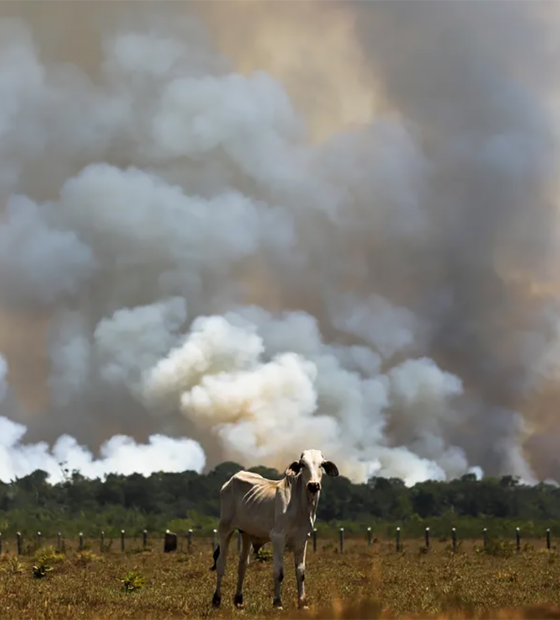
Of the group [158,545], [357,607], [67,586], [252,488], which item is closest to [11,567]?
[67,586]

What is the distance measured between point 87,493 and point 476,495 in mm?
57386

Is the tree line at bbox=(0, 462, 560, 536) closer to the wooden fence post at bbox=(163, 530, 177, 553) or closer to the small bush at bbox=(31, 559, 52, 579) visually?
the wooden fence post at bbox=(163, 530, 177, 553)

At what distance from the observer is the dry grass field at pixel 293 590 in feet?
62.2

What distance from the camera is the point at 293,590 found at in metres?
25.3

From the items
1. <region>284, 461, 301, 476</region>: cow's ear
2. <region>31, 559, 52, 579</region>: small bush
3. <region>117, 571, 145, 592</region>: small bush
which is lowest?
<region>117, 571, 145, 592</region>: small bush

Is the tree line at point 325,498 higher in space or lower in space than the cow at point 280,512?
higher

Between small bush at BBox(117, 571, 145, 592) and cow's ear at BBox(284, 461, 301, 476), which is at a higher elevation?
cow's ear at BBox(284, 461, 301, 476)

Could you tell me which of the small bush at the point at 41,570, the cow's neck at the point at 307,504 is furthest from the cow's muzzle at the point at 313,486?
the small bush at the point at 41,570

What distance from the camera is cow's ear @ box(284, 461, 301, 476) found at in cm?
2091

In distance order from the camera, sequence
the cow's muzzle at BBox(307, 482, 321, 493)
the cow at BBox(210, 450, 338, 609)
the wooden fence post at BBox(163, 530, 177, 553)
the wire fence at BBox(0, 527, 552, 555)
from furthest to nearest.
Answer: the wire fence at BBox(0, 527, 552, 555)
the wooden fence post at BBox(163, 530, 177, 553)
the cow at BBox(210, 450, 338, 609)
the cow's muzzle at BBox(307, 482, 321, 493)

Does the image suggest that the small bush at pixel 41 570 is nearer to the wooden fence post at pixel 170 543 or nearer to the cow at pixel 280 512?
the cow at pixel 280 512

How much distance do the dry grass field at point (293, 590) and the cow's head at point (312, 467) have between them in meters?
2.70

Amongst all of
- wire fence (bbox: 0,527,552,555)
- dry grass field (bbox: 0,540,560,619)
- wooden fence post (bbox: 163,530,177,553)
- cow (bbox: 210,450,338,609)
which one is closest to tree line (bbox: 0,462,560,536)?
wire fence (bbox: 0,527,552,555)

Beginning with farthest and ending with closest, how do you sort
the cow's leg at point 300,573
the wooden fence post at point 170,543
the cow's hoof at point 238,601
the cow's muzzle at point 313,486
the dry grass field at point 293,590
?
the wooden fence post at point 170,543
the cow's hoof at point 238,601
the cow's muzzle at point 313,486
the cow's leg at point 300,573
the dry grass field at point 293,590
